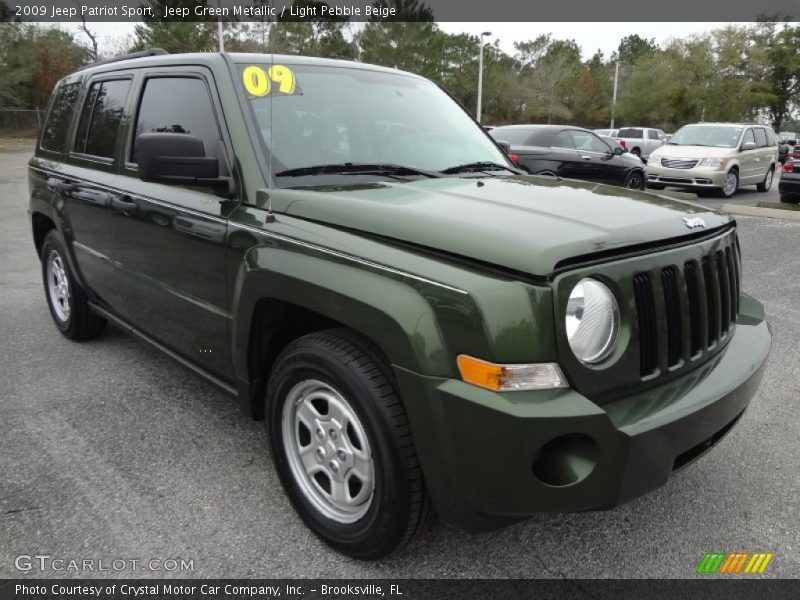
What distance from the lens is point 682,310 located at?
A: 213cm

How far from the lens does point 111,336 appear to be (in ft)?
15.9

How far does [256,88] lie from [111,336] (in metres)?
2.77

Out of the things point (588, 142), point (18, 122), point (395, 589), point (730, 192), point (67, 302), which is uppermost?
point (18, 122)

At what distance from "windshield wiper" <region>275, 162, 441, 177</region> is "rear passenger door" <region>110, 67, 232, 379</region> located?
32 cm

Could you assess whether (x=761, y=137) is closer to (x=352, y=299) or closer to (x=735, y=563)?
(x=735, y=563)

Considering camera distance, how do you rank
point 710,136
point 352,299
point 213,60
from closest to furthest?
point 352,299 < point 213,60 < point 710,136

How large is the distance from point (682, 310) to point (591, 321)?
1.35 ft

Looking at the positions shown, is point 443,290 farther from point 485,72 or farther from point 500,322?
point 485,72

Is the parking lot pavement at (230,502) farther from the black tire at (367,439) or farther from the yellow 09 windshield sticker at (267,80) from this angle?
the yellow 09 windshield sticker at (267,80)

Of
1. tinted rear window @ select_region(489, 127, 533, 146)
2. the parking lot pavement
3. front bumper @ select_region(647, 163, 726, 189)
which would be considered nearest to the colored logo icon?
the parking lot pavement

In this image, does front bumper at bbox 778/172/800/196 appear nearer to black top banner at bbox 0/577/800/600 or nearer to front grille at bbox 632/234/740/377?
front grille at bbox 632/234/740/377

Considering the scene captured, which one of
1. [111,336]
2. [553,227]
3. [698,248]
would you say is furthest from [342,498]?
[111,336]

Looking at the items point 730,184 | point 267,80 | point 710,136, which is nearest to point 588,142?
point 730,184

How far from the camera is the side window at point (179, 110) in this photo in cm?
291
